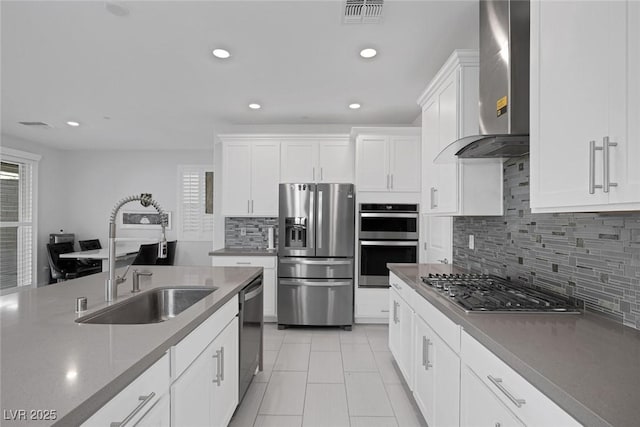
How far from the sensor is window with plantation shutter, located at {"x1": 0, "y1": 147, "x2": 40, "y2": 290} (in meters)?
5.70

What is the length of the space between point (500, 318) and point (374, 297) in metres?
2.86

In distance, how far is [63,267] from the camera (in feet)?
19.0

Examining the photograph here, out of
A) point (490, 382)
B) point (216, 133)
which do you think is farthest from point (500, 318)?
point (216, 133)

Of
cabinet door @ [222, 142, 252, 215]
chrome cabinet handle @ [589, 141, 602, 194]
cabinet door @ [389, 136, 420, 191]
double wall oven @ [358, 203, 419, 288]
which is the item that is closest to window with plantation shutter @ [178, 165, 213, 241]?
cabinet door @ [222, 142, 252, 215]

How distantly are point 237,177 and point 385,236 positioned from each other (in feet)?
6.77

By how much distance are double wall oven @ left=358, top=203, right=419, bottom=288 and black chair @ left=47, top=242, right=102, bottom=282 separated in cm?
460

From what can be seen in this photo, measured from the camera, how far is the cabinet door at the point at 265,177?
4523mm

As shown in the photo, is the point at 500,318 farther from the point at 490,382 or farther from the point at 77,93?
the point at 77,93

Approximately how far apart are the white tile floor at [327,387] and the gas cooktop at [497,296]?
953 millimetres

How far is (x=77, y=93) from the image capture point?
12.3 ft

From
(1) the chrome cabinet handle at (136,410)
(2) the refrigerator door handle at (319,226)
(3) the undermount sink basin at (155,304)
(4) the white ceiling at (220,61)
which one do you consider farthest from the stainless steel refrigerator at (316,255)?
(1) the chrome cabinet handle at (136,410)

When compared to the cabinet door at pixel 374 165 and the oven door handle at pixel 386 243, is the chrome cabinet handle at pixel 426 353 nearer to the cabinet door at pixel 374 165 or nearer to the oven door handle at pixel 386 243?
the oven door handle at pixel 386 243

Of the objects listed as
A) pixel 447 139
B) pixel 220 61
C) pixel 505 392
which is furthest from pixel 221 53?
pixel 505 392

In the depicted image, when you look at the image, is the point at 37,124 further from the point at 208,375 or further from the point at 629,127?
the point at 629,127
